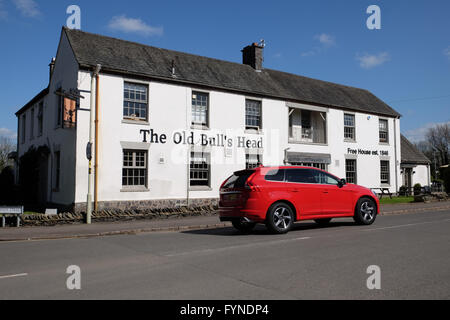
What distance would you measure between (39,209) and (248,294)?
1808 centimetres

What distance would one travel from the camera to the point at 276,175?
10.7m

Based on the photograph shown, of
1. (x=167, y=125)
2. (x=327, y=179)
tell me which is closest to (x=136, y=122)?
(x=167, y=125)

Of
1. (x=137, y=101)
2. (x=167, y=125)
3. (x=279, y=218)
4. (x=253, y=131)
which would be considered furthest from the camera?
(x=253, y=131)

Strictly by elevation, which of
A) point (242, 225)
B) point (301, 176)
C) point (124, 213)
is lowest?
point (242, 225)

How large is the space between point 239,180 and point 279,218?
1.54 m

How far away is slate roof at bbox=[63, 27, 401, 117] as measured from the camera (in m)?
17.9

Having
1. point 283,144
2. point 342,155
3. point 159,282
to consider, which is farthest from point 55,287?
point 342,155

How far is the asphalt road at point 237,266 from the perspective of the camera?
4.80 meters

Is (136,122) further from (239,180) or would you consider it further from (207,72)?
(239,180)

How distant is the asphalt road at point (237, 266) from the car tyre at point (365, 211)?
164 cm

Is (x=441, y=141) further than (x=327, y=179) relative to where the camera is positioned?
Yes

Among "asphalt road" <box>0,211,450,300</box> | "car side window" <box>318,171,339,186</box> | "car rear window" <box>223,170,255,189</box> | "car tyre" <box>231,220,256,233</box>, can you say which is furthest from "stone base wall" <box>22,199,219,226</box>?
"car side window" <box>318,171,339,186</box>

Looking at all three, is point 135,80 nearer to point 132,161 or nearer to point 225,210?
point 132,161

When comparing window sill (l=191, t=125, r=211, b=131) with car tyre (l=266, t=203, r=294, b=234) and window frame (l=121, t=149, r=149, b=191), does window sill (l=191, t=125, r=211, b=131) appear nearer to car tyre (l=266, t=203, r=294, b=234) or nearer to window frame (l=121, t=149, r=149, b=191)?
window frame (l=121, t=149, r=149, b=191)
